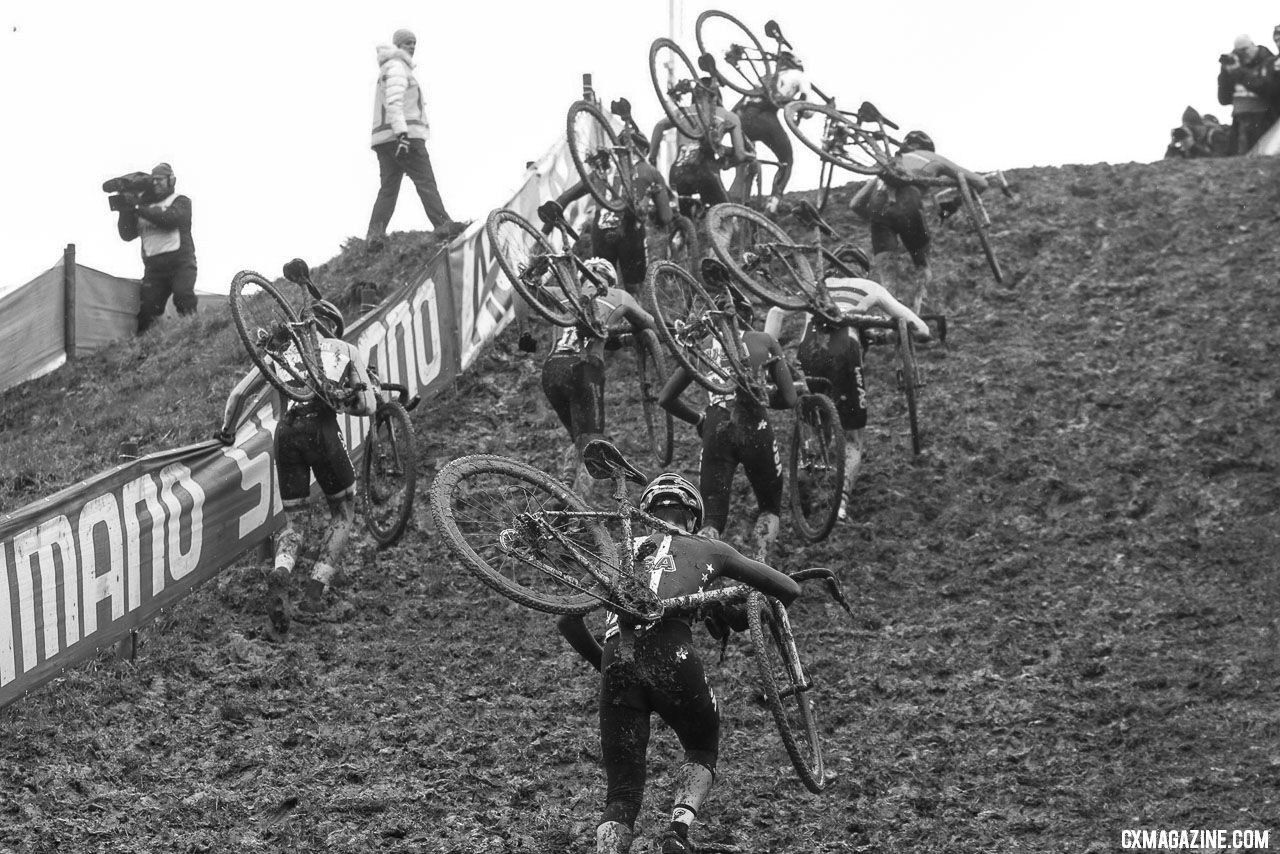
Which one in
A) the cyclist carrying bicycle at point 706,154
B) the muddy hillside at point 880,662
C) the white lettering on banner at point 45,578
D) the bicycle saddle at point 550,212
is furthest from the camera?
the cyclist carrying bicycle at point 706,154

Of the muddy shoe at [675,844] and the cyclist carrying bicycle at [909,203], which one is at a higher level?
the cyclist carrying bicycle at [909,203]

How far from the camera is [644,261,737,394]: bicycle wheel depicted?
12320 mm

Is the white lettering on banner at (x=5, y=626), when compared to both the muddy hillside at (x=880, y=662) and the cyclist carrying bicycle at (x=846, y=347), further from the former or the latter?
the cyclist carrying bicycle at (x=846, y=347)

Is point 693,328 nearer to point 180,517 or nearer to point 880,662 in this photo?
point 880,662

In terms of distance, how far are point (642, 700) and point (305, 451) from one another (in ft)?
16.5

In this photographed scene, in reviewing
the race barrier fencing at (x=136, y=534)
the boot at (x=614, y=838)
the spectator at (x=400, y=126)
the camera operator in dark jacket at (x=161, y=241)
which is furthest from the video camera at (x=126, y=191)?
the boot at (x=614, y=838)

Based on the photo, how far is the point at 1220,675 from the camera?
35.8 ft

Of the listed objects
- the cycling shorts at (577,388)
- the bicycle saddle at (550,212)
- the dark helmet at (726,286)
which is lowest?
the cycling shorts at (577,388)

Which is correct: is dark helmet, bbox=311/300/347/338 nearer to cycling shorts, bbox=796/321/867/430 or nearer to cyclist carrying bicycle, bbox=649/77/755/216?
cycling shorts, bbox=796/321/867/430

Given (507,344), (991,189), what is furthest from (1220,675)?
(991,189)

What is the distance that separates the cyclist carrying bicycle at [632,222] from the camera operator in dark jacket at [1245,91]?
936 cm

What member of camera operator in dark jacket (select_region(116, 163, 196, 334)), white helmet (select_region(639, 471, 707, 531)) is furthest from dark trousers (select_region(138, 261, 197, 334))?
white helmet (select_region(639, 471, 707, 531))

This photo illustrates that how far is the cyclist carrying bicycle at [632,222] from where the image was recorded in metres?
16.3

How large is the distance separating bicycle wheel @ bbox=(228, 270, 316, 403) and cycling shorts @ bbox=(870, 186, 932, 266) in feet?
20.3
